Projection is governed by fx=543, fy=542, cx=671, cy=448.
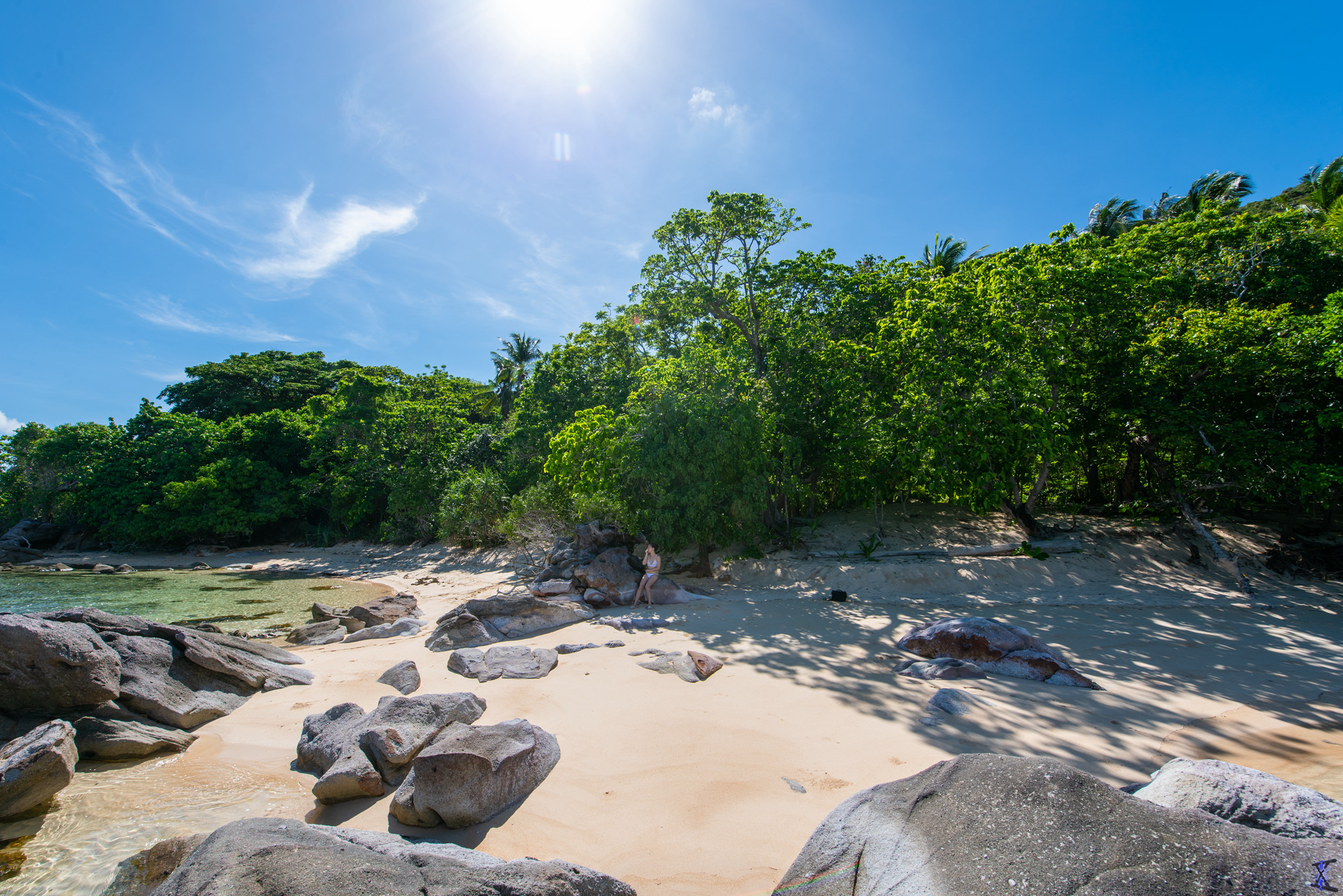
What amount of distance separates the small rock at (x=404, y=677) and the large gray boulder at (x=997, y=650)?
6319 mm

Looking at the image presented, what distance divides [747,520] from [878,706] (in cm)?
796

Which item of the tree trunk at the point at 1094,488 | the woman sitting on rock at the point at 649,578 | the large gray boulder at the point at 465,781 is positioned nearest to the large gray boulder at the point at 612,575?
the woman sitting on rock at the point at 649,578

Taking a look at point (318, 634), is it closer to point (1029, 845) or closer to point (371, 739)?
point (371, 739)

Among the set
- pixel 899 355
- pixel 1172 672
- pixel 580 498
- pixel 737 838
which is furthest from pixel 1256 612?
pixel 580 498

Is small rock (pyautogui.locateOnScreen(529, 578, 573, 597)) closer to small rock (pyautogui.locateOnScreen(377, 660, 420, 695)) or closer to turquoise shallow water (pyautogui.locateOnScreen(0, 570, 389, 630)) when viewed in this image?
small rock (pyautogui.locateOnScreen(377, 660, 420, 695))

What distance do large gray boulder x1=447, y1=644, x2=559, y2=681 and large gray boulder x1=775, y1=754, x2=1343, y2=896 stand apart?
14.9ft

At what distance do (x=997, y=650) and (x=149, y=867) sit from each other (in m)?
7.87

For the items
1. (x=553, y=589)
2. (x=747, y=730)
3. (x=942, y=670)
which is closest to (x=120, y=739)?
(x=747, y=730)

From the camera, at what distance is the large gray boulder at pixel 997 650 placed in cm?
616

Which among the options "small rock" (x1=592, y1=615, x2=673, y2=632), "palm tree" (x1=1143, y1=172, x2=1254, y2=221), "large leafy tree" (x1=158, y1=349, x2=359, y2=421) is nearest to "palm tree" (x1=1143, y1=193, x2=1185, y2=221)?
"palm tree" (x1=1143, y1=172, x2=1254, y2=221)

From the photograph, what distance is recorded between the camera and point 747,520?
520 inches

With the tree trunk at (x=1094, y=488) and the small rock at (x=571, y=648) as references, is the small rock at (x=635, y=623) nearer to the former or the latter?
the small rock at (x=571, y=648)

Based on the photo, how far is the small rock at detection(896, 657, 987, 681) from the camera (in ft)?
20.1

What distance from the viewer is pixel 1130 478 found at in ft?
48.8
